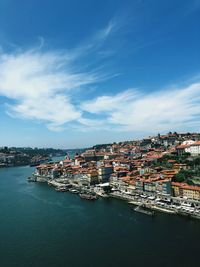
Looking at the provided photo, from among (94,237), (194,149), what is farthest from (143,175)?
(94,237)

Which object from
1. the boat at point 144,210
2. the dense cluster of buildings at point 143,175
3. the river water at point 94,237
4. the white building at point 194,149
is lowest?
the river water at point 94,237

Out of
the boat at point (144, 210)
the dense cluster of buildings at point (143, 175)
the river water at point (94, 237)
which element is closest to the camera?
the river water at point (94, 237)

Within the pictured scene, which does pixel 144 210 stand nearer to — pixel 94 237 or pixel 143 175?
pixel 94 237

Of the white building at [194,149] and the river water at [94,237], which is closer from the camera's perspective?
the river water at [94,237]

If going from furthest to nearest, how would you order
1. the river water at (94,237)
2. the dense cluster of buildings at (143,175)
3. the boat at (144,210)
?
1. the dense cluster of buildings at (143,175)
2. the boat at (144,210)
3. the river water at (94,237)

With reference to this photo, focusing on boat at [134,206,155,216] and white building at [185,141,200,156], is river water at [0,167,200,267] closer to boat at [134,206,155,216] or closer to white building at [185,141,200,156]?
boat at [134,206,155,216]

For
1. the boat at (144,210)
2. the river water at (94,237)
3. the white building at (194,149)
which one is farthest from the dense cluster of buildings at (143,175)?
the river water at (94,237)

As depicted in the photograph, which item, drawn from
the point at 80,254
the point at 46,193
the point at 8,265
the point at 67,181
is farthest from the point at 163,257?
the point at 67,181

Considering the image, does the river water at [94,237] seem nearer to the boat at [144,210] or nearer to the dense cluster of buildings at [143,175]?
the boat at [144,210]

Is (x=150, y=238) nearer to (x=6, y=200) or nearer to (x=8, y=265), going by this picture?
(x=8, y=265)
